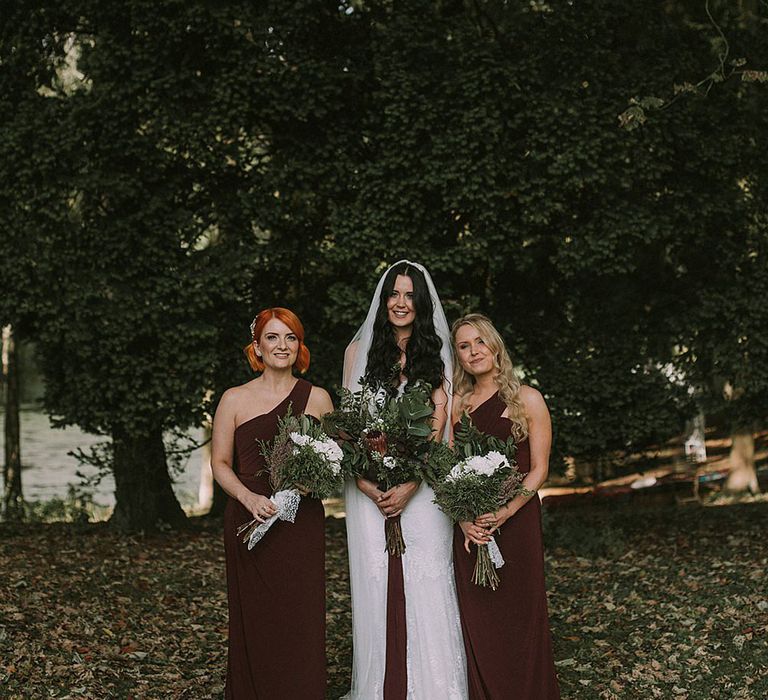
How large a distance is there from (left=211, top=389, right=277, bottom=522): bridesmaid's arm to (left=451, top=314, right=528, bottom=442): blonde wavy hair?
1.27 meters

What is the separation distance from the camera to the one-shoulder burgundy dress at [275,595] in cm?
520

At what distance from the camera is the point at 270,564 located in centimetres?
522

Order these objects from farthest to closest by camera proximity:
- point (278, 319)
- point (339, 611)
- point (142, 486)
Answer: point (142, 486), point (339, 611), point (278, 319)

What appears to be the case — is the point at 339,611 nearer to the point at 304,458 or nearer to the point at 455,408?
the point at 455,408

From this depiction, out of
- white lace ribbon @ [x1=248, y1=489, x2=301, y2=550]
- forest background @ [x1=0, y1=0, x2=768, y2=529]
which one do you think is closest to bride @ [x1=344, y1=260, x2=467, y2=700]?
white lace ribbon @ [x1=248, y1=489, x2=301, y2=550]

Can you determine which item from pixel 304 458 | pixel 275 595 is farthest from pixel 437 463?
pixel 275 595

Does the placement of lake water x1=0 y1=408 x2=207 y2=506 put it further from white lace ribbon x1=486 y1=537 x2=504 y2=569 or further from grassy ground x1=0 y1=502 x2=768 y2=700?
white lace ribbon x1=486 y1=537 x2=504 y2=569

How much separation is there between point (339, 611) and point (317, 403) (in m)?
3.60

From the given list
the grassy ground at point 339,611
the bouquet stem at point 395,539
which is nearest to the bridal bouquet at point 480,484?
the bouquet stem at point 395,539

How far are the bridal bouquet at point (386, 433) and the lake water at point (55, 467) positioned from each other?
38.0ft

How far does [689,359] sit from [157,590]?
5968 mm

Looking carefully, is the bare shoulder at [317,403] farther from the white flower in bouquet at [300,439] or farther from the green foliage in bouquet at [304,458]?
the white flower in bouquet at [300,439]

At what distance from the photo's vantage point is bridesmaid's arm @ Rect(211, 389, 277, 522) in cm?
514

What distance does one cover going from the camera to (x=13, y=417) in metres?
13.3
